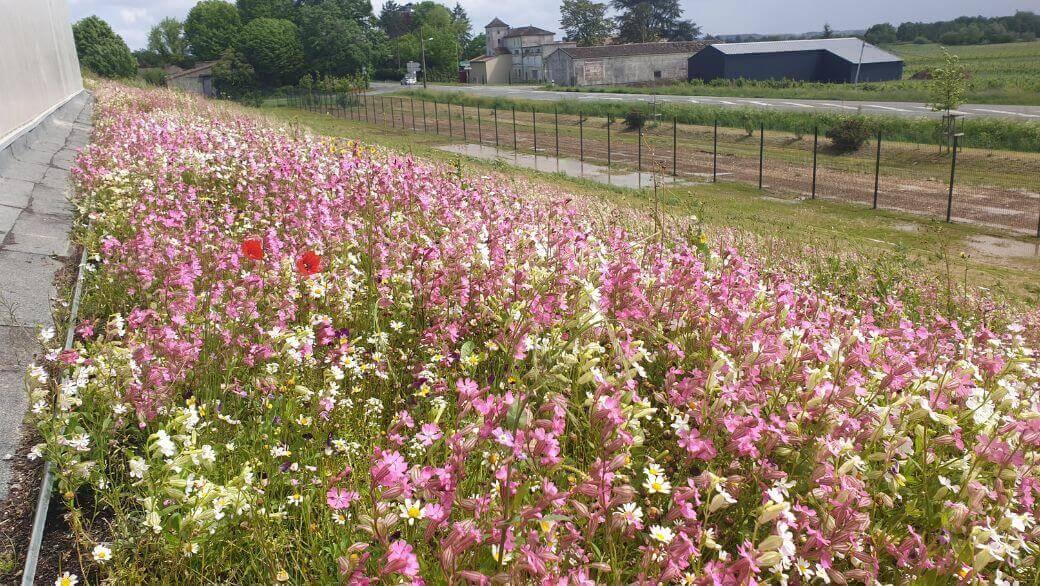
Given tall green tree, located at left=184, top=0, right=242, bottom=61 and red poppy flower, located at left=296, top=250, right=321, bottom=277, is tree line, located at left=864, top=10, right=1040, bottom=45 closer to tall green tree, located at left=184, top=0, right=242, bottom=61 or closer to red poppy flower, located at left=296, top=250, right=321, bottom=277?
tall green tree, located at left=184, top=0, right=242, bottom=61

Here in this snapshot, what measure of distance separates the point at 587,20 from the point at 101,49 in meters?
85.2

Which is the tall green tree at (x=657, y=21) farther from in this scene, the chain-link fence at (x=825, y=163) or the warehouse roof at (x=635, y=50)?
the chain-link fence at (x=825, y=163)

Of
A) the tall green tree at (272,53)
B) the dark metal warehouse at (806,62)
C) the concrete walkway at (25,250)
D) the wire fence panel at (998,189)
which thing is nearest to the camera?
the concrete walkway at (25,250)

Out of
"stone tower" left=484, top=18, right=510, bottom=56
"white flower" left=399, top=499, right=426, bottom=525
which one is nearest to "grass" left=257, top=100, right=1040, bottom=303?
"white flower" left=399, top=499, right=426, bottom=525

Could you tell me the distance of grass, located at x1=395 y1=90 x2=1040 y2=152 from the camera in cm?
3167

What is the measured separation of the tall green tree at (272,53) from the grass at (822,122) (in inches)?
1774

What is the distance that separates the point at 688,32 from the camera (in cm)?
12038

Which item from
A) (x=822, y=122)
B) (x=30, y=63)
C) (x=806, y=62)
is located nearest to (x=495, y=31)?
(x=806, y=62)

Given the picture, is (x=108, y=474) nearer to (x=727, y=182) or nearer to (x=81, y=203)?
(x=81, y=203)

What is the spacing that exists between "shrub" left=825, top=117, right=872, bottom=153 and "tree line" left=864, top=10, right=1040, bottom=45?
106897 millimetres

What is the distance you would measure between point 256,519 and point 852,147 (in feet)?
120

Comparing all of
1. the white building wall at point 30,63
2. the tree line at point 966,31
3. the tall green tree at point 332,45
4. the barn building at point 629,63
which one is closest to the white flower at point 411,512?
the white building wall at point 30,63

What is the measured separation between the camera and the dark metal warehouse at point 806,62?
7006 cm

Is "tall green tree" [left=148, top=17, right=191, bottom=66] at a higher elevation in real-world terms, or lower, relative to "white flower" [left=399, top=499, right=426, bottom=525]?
higher
